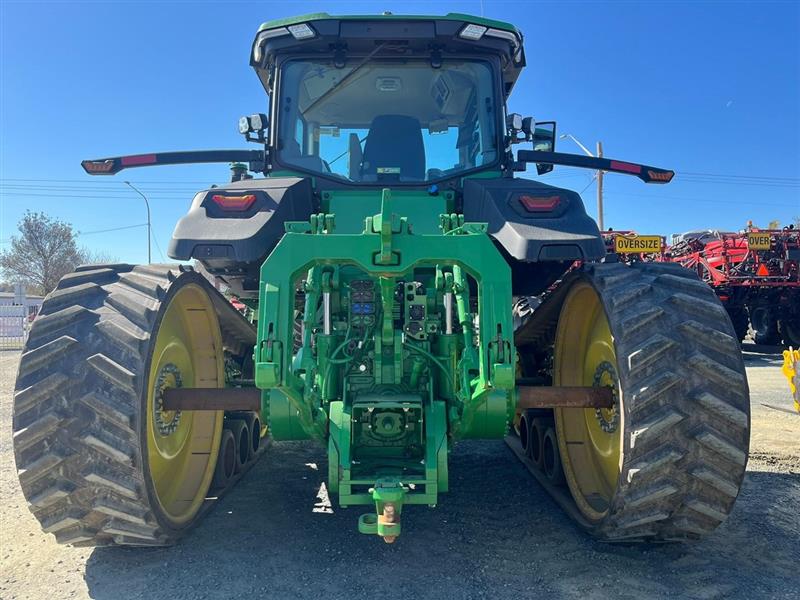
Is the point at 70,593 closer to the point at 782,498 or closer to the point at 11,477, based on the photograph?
the point at 11,477

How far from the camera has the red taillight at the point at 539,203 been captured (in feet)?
10.6

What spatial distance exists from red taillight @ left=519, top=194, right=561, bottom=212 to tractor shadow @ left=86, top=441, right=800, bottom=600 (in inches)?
72.3

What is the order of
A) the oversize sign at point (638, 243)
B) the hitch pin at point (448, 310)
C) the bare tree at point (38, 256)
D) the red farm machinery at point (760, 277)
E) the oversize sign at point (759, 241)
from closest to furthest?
the hitch pin at point (448, 310), the oversize sign at point (759, 241), the red farm machinery at point (760, 277), the oversize sign at point (638, 243), the bare tree at point (38, 256)

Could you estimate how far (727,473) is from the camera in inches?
99.6

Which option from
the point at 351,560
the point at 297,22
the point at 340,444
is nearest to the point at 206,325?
the point at 340,444

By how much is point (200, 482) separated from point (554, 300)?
245 centimetres

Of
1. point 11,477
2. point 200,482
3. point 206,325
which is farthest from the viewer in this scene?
point 11,477

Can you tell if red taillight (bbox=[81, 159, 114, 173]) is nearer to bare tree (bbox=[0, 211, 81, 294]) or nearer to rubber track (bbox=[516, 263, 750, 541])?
rubber track (bbox=[516, 263, 750, 541])

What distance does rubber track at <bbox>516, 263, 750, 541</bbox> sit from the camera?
2.51m

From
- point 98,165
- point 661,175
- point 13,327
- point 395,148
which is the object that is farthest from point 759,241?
point 13,327

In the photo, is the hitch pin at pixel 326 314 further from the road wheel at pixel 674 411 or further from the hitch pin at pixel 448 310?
the road wheel at pixel 674 411

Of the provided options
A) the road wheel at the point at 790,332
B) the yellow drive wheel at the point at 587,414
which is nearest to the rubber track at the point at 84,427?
the yellow drive wheel at the point at 587,414

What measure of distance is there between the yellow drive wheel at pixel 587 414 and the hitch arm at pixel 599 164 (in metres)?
1.05

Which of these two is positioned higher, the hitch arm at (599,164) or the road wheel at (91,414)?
the hitch arm at (599,164)
